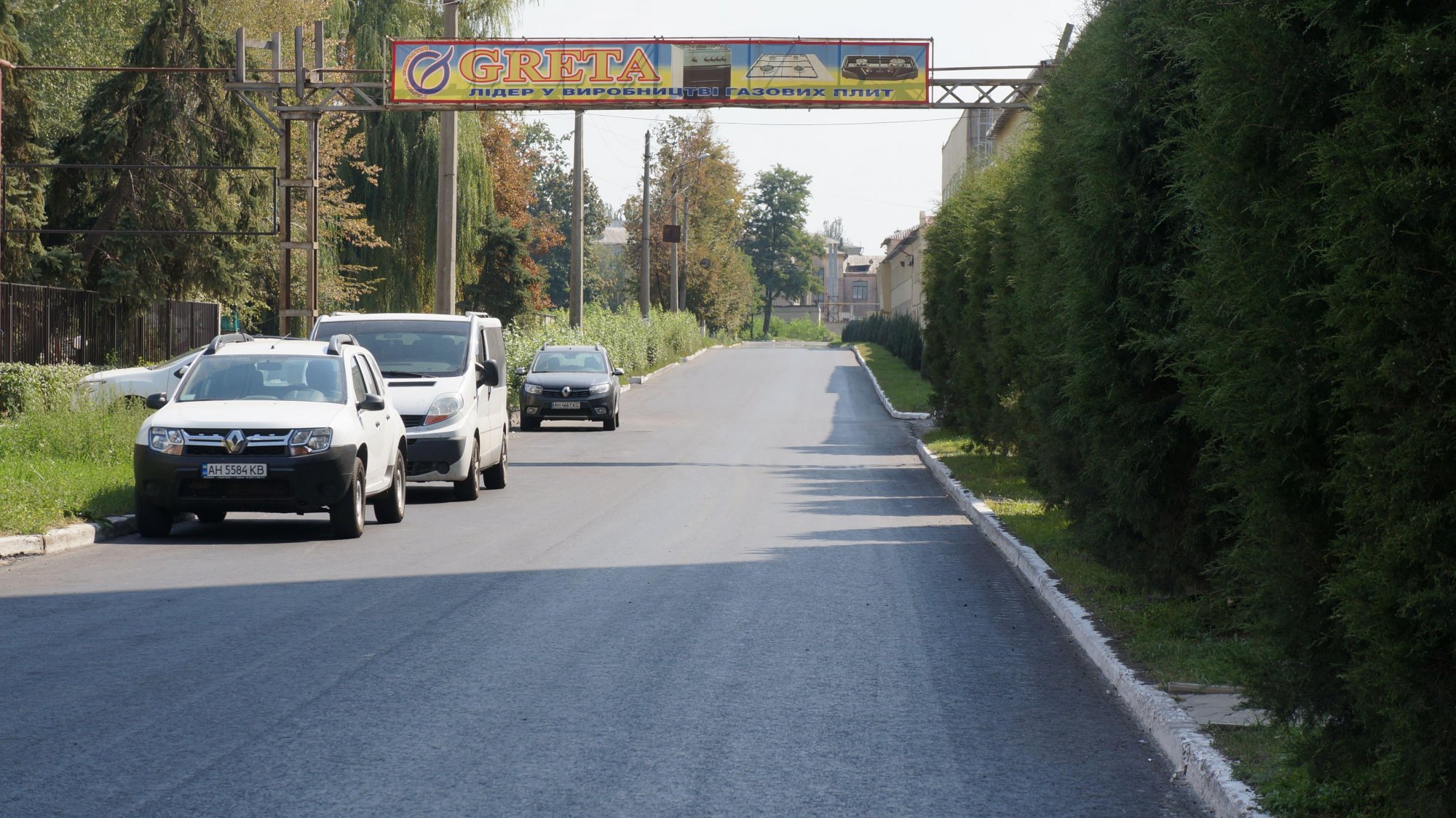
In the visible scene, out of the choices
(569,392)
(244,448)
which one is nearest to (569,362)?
(569,392)

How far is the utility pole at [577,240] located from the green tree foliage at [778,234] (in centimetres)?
10055

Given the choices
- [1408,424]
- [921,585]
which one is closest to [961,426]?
[921,585]

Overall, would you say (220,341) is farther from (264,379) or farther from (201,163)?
(201,163)

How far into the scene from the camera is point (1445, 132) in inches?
158

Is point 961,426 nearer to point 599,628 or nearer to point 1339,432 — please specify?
point 599,628

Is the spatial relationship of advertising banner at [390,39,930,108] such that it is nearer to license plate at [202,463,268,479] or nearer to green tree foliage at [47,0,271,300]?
green tree foliage at [47,0,271,300]

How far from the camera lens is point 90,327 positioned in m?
29.8

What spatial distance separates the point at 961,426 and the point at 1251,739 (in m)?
21.3

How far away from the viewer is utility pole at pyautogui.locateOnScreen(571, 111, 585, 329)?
43375mm

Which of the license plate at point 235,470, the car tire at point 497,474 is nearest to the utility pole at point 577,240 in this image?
the car tire at point 497,474

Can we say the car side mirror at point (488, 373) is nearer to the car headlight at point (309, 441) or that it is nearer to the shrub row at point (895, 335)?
the car headlight at point (309, 441)

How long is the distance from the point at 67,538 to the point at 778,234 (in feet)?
A: 448

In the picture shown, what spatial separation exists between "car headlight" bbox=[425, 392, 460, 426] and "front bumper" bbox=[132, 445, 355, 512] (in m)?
3.84

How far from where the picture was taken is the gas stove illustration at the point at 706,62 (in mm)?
26047
